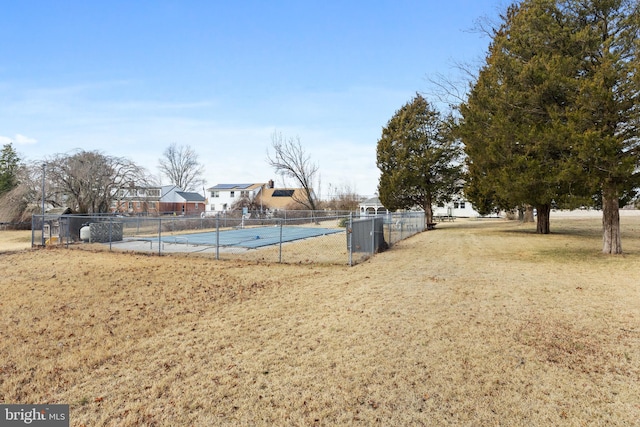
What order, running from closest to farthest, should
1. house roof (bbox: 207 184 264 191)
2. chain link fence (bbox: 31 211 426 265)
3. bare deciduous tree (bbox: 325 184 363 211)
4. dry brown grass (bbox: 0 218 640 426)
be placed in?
dry brown grass (bbox: 0 218 640 426) → chain link fence (bbox: 31 211 426 265) → bare deciduous tree (bbox: 325 184 363 211) → house roof (bbox: 207 184 264 191)

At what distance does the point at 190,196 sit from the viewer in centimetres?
6488

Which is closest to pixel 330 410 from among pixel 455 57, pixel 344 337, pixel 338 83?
pixel 344 337

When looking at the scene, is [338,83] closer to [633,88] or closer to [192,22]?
[192,22]

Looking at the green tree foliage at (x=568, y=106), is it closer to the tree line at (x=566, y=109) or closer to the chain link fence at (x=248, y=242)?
the tree line at (x=566, y=109)

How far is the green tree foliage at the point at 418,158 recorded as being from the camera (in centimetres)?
2938

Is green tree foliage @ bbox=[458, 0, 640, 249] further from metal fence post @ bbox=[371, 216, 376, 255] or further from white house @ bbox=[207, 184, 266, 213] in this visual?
white house @ bbox=[207, 184, 266, 213]

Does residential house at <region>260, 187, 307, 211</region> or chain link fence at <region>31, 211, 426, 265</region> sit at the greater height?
residential house at <region>260, 187, 307, 211</region>

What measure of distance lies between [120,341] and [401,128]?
27997 millimetres

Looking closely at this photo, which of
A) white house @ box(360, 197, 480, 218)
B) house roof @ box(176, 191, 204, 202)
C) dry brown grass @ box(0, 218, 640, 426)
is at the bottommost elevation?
dry brown grass @ box(0, 218, 640, 426)

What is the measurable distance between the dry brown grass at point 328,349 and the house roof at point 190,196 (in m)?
55.7

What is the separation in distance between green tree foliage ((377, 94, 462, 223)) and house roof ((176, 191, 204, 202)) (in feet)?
137

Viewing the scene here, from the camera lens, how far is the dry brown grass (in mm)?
3164

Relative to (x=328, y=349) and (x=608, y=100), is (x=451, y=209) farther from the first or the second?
(x=328, y=349)

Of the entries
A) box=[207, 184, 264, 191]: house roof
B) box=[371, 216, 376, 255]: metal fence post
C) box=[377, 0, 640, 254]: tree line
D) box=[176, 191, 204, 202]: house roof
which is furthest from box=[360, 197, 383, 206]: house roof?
box=[371, 216, 376, 255]: metal fence post
